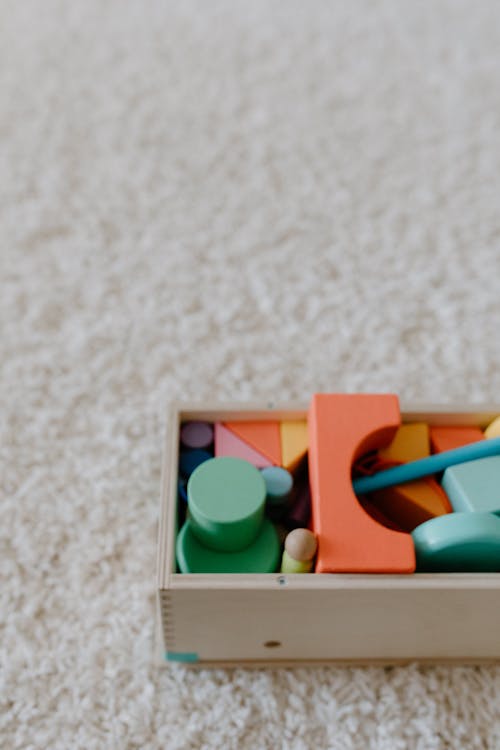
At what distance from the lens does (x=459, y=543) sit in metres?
0.65

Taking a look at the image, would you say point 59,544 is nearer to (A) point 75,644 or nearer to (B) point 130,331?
(A) point 75,644

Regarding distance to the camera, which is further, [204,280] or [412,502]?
[204,280]

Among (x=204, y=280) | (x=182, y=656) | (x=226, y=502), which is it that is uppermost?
(x=204, y=280)

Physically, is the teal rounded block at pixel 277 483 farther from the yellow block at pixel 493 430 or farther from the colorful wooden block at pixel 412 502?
the yellow block at pixel 493 430

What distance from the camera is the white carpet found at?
2.56 ft

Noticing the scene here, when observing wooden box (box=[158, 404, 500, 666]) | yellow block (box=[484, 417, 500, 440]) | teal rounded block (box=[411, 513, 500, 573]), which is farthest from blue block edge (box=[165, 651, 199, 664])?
yellow block (box=[484, 417, 500, 440])

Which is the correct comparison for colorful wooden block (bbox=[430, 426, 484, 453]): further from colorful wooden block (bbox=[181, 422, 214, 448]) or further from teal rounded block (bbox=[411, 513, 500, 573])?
colorful wooden block (bbox=[181, 422, 214, 448])

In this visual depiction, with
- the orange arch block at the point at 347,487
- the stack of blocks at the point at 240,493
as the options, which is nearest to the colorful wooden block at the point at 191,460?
the stack of blocks at the point at 240,493

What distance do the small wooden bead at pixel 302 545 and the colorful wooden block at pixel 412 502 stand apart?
123 mm

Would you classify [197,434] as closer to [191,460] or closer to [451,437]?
[191,460]

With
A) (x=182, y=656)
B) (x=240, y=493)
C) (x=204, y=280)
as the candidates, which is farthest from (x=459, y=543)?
(x=204, y=280)

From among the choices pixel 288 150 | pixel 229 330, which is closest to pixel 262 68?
pixel 288 150

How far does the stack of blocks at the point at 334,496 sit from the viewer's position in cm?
67

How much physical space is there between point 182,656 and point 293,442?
234mm
